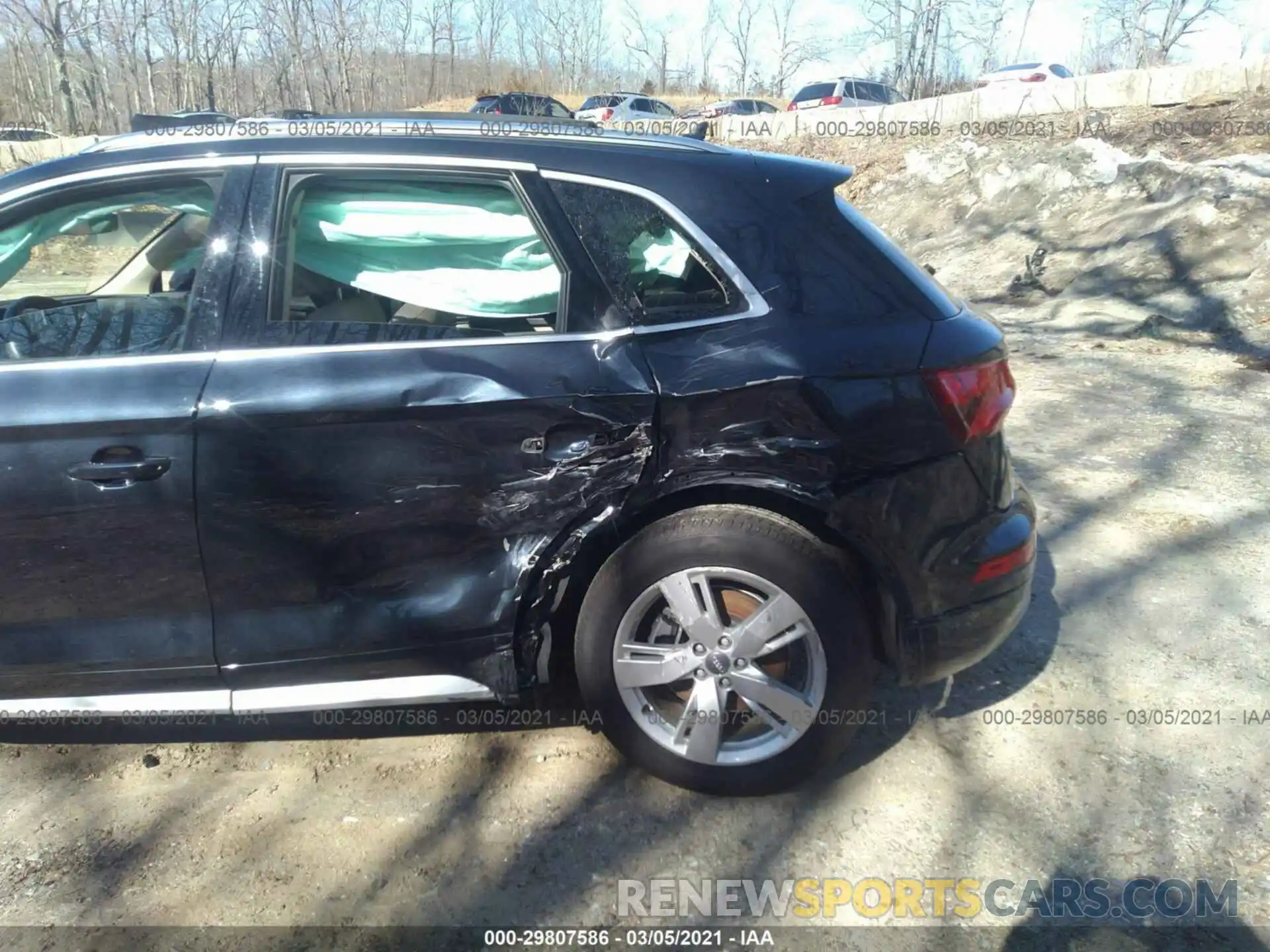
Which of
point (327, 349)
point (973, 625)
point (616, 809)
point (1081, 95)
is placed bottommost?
point (616, 809)

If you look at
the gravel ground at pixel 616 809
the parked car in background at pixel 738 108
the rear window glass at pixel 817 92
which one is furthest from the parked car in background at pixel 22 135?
the gravel ground at pixel 616 809

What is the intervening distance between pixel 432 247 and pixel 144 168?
83 centimetres

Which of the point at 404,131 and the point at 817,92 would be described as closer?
the point at 404,131

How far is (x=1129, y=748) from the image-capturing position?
9.87ft

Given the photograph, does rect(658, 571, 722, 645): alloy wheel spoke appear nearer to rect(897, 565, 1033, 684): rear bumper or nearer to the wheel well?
the wheel well

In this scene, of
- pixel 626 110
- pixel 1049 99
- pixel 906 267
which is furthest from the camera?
pixel 626 110

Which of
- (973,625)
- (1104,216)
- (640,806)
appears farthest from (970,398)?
(1104,216)

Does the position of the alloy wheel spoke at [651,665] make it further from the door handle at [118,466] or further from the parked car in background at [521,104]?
the parked car in background at [521,104]

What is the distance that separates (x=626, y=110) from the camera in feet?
98.0

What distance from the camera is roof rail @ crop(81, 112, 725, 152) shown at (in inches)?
111

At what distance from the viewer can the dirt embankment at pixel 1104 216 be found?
28.7 feet

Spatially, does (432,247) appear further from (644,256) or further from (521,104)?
(521,104)

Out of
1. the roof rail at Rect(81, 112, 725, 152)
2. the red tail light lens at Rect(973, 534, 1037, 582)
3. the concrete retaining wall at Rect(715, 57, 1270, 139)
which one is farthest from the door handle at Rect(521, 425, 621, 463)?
the concrete retaining wall at Rect(715, 57, 1270, 139)

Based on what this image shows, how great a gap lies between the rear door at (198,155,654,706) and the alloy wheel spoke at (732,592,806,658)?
1.68 feet
